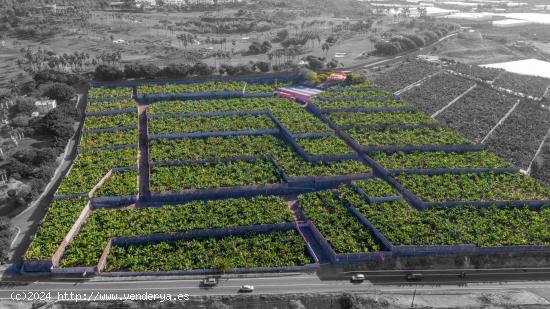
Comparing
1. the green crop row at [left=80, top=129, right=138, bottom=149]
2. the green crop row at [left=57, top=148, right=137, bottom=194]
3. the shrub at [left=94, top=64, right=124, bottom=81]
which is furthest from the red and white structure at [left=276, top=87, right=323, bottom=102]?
the green crop row at [left=57, top=148, right=137, bottom=194]

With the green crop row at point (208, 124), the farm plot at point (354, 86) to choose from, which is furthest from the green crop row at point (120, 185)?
the farm plot at point (354, 86)

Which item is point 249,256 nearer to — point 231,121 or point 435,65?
point 231,121

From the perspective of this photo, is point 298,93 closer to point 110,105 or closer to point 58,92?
point 110,105

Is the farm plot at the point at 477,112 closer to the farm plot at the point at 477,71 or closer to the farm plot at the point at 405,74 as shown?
the farm plot at the point at 477,71

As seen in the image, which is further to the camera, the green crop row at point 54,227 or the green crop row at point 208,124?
the green crop row at point 208,124

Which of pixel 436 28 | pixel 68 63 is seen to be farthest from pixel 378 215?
pixel 436 28

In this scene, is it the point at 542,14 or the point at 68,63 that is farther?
the point at 542,14
